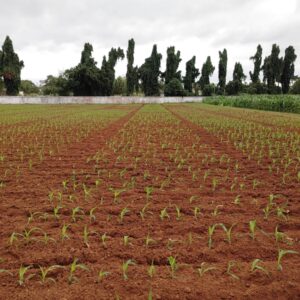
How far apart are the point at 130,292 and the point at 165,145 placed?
286 inches

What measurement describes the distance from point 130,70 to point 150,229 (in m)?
65.9

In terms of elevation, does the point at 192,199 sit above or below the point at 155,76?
below

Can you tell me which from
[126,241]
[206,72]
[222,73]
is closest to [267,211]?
[126,241]

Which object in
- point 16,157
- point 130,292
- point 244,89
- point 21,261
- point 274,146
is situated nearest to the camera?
point 130,292

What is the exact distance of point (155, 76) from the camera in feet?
233

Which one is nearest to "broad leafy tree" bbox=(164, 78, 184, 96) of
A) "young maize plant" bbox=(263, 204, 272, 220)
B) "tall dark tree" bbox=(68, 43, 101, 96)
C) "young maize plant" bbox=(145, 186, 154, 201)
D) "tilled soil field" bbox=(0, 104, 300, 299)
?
"tall dark tree" bbox=(68, 43, 101, 96)

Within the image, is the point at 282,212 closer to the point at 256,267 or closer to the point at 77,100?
the point at 256,267

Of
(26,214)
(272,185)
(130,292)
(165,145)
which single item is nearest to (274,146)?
(165,145)

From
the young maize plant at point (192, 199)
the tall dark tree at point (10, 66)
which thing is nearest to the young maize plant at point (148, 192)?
the young maize plant at point (192, 199)

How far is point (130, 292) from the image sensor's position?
252 centimetres

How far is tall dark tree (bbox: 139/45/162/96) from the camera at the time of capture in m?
70.8

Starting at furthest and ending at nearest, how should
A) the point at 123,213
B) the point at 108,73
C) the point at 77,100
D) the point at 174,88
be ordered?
the point at 174,88, the point at 108,73, the point at 77,100, the point at 123,213

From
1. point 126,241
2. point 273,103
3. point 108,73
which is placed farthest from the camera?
point 108,73

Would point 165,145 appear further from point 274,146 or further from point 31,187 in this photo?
point 31,187
